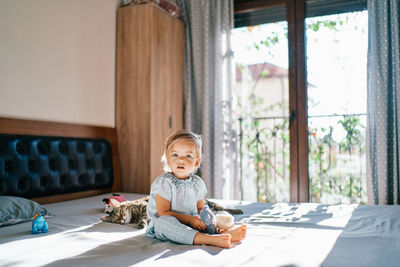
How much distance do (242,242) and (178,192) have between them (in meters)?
0.37

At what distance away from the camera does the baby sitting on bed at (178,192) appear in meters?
1.41

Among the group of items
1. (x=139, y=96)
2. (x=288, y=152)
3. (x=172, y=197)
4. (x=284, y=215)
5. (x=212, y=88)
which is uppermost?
(x=212, y=88)

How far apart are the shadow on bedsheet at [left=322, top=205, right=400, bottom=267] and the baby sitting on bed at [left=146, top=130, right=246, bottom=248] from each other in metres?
0.45

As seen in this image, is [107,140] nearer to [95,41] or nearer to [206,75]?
[95,41]

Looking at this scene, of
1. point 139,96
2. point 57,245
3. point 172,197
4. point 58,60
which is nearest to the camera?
point 57,245

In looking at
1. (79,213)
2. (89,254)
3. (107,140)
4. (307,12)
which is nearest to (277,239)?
(89,254)

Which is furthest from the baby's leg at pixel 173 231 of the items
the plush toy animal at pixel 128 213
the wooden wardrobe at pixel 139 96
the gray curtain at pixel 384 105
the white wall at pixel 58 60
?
the gray curtain at pixel 384 105

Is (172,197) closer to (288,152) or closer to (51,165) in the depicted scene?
(51,165)

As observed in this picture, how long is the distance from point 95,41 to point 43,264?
2.34 metres

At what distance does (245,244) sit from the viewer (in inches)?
51.1

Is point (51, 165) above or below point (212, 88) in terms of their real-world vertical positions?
below

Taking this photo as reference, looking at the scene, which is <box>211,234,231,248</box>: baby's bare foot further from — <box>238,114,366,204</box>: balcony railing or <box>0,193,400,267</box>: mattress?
<box>238,114,366,204</box>: balcony railing

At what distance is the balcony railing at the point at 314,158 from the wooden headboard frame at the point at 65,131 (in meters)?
1.46

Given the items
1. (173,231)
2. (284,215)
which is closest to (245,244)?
(173,231)
